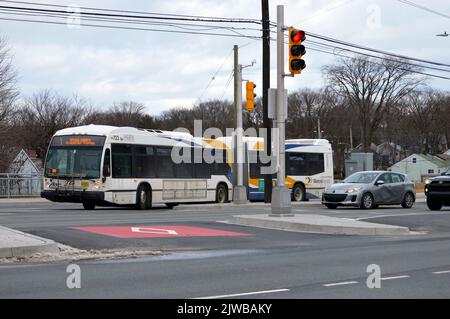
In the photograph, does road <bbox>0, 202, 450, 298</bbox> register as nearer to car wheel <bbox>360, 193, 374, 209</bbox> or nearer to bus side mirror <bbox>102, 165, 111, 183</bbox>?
bus side mirror <bbox>102, 165, 111, 183</bbox>

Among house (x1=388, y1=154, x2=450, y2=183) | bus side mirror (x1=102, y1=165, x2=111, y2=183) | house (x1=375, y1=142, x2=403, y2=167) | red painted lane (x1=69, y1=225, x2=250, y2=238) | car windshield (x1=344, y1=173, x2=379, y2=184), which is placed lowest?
red painted lane (x1=69, y1=225, x2=250, y2=238)

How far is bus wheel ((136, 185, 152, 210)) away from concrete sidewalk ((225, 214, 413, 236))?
31.7 ft

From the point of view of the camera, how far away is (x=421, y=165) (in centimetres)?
11044

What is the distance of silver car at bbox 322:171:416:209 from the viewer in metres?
27.3

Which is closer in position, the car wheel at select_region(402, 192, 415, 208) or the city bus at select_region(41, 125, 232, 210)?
the city bus at select_region(41, 125, 232, 210)

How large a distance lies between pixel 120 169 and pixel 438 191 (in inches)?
474

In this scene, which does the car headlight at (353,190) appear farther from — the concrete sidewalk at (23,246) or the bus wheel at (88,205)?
the concrete sidewalk at (23,246)

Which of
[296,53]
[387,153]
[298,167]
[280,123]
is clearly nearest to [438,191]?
[280,123]

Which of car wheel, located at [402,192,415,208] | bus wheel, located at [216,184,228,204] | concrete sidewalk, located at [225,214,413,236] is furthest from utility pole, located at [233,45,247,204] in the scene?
concrete sidewalk, located at [225,214,413,236]

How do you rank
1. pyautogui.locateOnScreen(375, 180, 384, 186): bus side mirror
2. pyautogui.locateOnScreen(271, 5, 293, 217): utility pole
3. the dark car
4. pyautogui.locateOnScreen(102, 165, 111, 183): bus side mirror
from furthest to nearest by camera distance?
1. pyautogui.locateOnScreen(375, 180, 384, 186): bus side mirror
2. pyautogui.locateOnScreen(102, 165, 111, 183): bus side mirror
3. the dark car
4. pyautogui.locateOnScreen(271, 5, 293, 217): utility pole

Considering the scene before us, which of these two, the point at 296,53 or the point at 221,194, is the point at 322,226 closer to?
the point at 296,53
